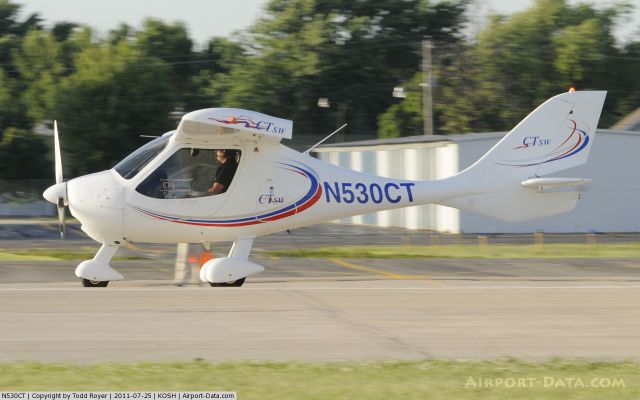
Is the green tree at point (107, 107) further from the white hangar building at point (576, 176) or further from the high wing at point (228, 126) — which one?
the high wing at point (228, 126)

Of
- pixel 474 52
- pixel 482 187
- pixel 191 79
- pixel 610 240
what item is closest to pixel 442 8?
pixel 474 52

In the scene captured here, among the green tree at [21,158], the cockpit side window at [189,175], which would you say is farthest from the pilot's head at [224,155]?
the green tree at [21,158]

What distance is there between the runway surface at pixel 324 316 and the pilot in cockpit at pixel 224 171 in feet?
5.01

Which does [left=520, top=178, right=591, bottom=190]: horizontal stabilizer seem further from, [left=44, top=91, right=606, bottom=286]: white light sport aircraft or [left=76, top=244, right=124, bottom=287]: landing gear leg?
[left=76, top=244, right=124, bottom=287]: landing gear leg

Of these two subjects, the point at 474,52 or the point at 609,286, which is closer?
the point at 609,286

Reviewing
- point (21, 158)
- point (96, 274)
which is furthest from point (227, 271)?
point (21, 158)

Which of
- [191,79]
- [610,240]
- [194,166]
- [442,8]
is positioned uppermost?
[442,8]

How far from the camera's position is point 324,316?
1196 cm

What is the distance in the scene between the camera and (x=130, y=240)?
1530 centimetres

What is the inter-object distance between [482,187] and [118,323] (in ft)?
23.1

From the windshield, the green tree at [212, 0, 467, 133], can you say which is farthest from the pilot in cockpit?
the green tree at [212, 0, 467, 133]

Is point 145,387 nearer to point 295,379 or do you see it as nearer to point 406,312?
point 295,379

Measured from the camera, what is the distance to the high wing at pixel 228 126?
557 inches

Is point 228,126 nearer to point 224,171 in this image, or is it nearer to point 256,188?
point 224,171
